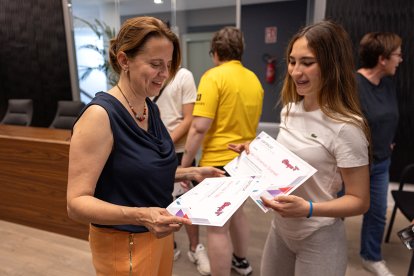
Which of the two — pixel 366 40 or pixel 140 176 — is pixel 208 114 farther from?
pixel 366 40

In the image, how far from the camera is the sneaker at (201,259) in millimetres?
2273

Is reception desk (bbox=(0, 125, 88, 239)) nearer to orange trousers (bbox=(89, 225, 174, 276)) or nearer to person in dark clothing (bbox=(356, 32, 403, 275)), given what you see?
orange trousers (bbox=(89, 225, 174, 276))

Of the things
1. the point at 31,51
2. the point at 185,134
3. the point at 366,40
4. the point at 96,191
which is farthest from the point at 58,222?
the point at 31,51

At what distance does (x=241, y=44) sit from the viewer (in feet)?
6.57

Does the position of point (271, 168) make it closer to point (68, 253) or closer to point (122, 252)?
point (122, 252)

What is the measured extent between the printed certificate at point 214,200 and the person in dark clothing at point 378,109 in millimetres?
1347

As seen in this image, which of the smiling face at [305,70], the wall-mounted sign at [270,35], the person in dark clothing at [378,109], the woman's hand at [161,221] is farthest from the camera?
the wall-mounted sign at [270,35]

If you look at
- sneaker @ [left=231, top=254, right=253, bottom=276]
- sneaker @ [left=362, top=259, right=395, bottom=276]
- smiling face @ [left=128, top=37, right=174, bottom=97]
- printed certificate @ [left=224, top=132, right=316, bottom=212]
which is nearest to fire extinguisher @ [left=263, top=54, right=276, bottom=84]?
sneaker @ [left=362, top=259, right=395, bottom=276]

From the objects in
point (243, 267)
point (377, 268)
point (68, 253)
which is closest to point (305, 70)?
point (243, 267)

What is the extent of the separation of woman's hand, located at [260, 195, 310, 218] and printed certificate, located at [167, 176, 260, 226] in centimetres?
9

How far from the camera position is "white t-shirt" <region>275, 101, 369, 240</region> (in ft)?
3.50

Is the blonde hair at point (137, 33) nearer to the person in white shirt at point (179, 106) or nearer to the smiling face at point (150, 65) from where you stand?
the smiling face at point (150, 65)

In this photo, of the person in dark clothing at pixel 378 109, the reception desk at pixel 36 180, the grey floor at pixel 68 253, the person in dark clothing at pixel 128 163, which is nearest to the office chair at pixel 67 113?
the reception desk at pixel 36 180

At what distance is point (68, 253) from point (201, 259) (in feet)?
3.64
